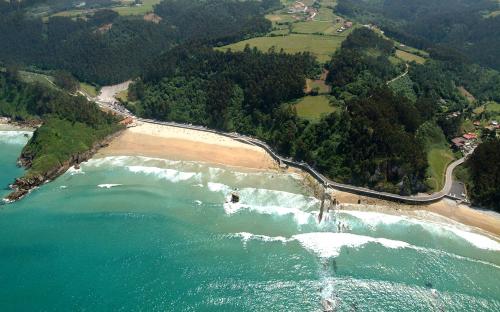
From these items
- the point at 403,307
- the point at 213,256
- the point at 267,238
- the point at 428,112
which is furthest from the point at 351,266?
the point at 428,112

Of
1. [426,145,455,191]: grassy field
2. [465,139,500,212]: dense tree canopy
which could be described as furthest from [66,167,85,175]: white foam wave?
[465,139,500,212]: dense tree canopy

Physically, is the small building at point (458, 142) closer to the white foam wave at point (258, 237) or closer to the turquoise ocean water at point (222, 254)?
the turquoise ocean water at point (222, 254)

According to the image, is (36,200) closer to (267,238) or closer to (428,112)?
(267,238)

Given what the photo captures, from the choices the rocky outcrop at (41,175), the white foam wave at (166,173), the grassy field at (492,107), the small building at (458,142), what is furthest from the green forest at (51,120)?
the grassy field at (492,107)

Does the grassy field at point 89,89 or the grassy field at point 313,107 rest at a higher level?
the grassy field at point 313,107

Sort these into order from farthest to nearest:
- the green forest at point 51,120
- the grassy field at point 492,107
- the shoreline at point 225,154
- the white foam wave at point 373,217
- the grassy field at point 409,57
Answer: the grassy field at point 409,57 < the grassy field at point 492,107 < the green forest at point 51,120 < the shoreline at point 225,154 < the white foam wave at point 373,217

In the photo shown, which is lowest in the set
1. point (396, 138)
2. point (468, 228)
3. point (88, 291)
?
point (88, 291)

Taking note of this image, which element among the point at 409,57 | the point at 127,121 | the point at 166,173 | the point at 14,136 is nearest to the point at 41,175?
the point at 166,173
